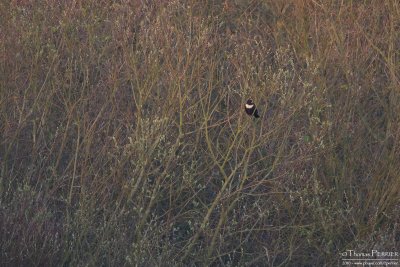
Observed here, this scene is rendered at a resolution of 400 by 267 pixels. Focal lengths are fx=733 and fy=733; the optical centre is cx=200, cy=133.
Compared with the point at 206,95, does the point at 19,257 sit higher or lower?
lower

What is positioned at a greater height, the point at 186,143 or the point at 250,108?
the point at 250,108

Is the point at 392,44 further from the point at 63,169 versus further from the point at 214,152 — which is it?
the point at 63,169

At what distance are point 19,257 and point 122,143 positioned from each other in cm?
115

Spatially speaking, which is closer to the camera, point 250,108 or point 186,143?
point 250,108

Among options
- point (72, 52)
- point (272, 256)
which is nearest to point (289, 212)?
point (272, 256)

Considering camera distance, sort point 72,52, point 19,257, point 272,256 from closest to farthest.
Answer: point 19,257, point 272,256, point 72,52

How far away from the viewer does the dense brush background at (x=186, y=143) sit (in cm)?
471

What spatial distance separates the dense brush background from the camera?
15.5 feet

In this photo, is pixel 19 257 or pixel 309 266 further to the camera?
pixel 309 266

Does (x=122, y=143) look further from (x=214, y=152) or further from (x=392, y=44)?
(x=392, y=44)

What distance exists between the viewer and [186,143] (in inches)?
201

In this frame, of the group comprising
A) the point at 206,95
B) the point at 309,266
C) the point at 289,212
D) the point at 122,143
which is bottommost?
the point at 309,266

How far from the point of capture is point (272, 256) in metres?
4.91

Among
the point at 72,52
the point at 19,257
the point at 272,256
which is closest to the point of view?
the point at 19,257
